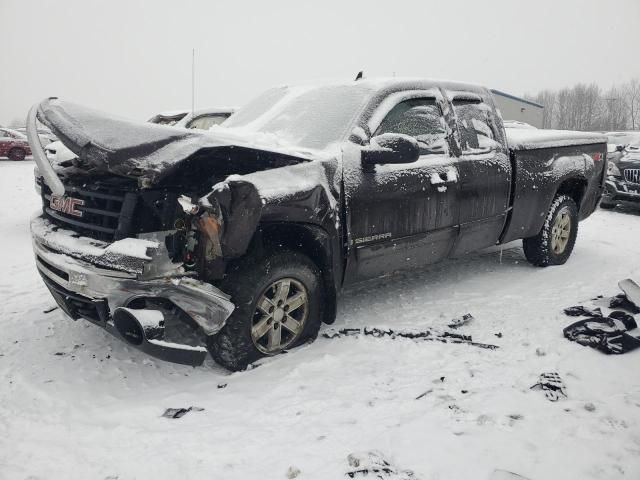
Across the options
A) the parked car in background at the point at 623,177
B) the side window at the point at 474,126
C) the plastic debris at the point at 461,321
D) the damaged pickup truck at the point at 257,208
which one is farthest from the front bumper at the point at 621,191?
the plastic debris at the point at 461,321

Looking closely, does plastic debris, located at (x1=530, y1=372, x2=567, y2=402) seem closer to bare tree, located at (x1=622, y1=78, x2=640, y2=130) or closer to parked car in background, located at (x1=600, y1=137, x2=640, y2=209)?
parked car in background, located at (x1=600, y1=137, x2=640, y2=209)

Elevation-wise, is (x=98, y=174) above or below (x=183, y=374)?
above

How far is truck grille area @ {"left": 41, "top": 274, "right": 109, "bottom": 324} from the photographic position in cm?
287

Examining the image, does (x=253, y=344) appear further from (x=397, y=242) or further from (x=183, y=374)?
(x=397, y=242)

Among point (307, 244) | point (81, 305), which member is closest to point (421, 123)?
point (307, 244)

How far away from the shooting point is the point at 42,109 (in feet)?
10.0

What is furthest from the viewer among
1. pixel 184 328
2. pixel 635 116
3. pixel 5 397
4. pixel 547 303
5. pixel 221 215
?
pixel 635 116

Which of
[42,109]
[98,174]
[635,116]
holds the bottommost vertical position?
[635,116]

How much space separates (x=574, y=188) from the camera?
226 inches

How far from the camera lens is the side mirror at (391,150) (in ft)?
11.0

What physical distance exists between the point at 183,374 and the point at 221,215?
118cm

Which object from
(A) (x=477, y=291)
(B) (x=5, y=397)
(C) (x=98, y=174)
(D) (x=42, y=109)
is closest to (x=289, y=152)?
(C) (x=98, y=174)

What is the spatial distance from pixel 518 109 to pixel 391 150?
149ft

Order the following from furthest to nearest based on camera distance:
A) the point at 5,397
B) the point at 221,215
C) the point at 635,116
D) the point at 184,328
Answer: the point at 635,116 < the point at 184,328 < the point at 5,397 < the point at 221,215
